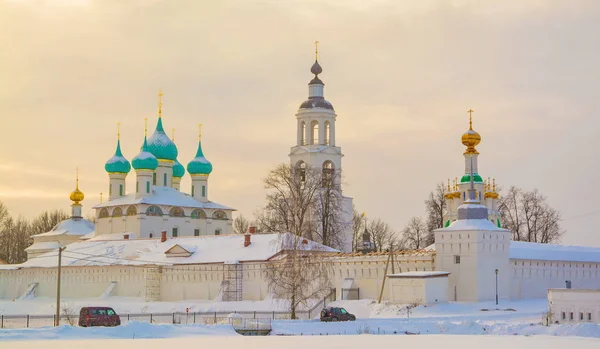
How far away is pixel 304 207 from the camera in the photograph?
2682 inches

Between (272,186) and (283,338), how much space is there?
30386mm

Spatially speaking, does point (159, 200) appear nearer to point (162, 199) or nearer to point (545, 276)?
point (162, 199)

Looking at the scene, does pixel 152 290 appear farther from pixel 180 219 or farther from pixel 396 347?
pixel 396 347

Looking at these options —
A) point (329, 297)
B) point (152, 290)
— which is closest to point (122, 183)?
point (152, 290)

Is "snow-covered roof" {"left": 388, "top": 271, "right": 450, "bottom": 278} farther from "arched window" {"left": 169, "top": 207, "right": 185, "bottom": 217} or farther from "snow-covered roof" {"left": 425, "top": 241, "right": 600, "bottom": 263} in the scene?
"arched window" {"left": 169, "top": 207, "right": 185, "bottom": 217}

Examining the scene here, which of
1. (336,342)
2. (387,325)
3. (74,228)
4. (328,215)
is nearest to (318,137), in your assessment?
(328,215)

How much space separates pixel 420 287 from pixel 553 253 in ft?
34.4

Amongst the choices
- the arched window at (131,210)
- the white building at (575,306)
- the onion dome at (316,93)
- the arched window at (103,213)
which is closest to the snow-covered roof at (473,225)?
the white building at (575,306)

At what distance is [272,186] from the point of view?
2741 inches

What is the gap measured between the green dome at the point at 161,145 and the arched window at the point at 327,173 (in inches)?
499

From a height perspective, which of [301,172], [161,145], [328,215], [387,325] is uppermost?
[161,145]

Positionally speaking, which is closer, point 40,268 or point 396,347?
point 396,347

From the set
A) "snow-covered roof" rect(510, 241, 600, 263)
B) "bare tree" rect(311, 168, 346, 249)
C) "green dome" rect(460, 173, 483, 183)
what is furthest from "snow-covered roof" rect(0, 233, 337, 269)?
"green dome" rect(460, 173, 483, 183)

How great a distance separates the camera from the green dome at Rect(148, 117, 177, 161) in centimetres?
8619
